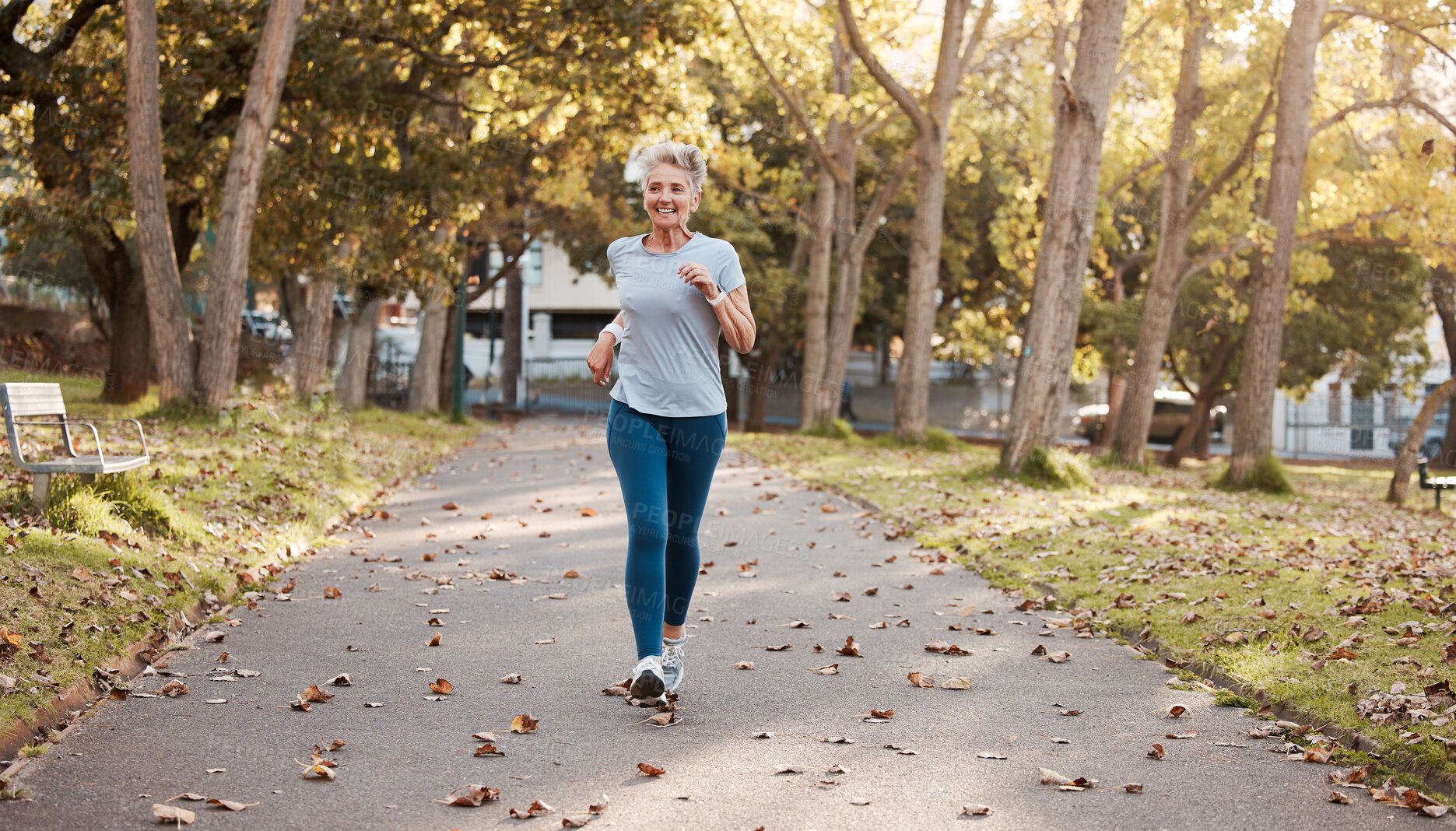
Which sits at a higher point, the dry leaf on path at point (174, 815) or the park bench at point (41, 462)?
the park bench at point (41, 462)

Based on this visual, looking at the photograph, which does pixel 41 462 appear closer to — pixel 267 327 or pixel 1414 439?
pixel 1414 439

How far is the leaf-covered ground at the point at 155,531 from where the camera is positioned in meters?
5.47

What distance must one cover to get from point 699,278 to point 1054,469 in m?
10.9

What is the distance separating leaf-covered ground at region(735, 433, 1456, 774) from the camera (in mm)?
5355

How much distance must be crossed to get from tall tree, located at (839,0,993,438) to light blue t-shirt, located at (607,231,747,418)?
572 inches

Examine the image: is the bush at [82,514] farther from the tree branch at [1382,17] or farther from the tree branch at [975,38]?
the tree branch at [975,38]

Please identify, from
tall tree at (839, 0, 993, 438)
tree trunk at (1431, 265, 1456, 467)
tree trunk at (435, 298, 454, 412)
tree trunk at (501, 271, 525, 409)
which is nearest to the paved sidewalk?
tall tree at (839, 0, 993, 438)

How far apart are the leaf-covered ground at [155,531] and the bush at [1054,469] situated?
24.3 ft

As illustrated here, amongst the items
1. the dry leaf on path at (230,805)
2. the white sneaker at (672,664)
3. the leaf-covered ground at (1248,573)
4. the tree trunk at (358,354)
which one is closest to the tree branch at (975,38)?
the leaf-covered ground at (1248,573)

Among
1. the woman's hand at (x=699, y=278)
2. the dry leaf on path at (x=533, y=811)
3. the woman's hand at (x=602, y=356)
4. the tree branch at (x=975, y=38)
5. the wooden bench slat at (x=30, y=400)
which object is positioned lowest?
the dry leaf on path at (x=533, y=811)

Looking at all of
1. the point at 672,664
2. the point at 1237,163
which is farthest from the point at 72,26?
the point at 1237,163

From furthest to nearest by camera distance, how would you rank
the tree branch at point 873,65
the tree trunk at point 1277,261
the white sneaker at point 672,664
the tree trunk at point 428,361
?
the tree trunk at point 428,361 < the tree branch at point 873,65 < the tree trunk at point 1277,261 < the white sneaker at point 672,664

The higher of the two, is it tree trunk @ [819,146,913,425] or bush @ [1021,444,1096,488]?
tree trunk @ [819,146,913,425]

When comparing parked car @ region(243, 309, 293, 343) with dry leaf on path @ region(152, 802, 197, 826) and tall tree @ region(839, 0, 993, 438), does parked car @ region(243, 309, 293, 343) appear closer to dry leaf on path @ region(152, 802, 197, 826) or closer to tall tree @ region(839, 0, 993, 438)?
tall tree @ region(839, 0, 993, 438)
